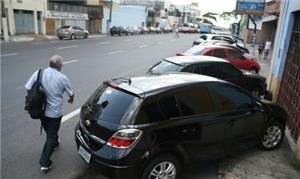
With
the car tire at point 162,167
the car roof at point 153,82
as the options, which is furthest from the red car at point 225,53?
the car tire at point 162,167

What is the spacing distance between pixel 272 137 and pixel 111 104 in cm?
340

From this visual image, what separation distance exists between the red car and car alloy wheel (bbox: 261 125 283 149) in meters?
6.13

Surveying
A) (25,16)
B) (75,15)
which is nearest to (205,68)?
(25,16)

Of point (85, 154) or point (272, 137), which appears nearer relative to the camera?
point (85, 154)

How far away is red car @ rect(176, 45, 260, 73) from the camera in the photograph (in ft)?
39.3

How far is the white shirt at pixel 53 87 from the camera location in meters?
4.41

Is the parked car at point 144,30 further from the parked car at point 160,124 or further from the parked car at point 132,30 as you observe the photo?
the parked car at point 160,124

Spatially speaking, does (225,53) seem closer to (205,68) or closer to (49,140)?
(205,68)

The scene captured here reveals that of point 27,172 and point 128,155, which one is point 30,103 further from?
point 128,155

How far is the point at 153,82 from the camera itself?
4.41 meters

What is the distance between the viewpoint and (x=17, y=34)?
1200 inches

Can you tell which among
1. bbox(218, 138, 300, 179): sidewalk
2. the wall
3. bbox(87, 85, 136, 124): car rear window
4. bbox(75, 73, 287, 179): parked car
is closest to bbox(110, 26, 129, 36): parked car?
the wall

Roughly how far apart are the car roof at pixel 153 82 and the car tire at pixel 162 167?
895 mm

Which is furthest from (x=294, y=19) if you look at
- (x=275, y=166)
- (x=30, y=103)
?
(x=30, y=103)
